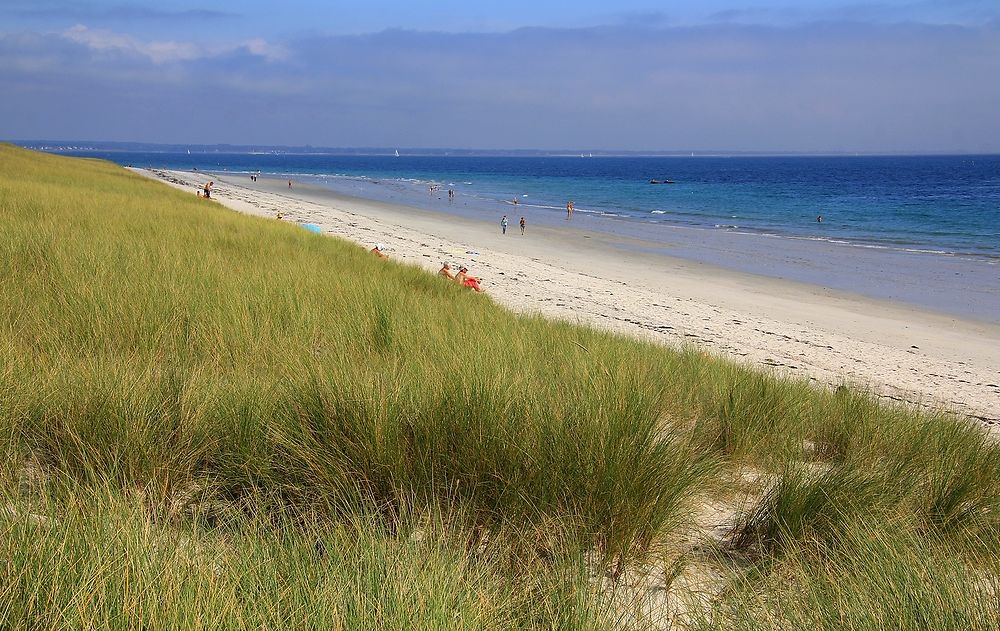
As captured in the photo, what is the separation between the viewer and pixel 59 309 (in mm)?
5137

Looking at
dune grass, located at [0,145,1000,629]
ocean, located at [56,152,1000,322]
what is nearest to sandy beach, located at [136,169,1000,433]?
ocean, located at [56,152,1000,322]

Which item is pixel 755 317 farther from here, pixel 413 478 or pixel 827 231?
pixel 827 231

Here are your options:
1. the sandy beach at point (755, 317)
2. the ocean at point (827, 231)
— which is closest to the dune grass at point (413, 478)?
the sandy beach at point (755, 317)

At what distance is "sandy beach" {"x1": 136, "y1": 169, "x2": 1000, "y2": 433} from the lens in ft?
32.0

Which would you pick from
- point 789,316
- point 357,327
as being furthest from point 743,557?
point 789,316

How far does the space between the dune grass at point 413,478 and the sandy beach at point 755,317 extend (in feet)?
8.74

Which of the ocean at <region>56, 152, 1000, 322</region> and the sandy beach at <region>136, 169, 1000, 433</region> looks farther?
the ocean at <region>56, 152, 1000, 322</region>

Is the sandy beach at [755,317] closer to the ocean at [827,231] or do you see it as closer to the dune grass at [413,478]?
the ocean at [827,231]

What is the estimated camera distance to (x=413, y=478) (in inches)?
119

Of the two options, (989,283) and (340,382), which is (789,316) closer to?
(989,283)

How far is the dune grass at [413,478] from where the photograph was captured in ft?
6.49

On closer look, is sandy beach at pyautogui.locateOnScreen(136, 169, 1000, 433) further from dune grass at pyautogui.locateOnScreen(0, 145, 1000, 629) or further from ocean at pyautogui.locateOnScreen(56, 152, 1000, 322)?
dune grass at pyautogui.locateOnScreen(0, 145, 1000, 629)

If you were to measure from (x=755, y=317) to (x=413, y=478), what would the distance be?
1204 cm

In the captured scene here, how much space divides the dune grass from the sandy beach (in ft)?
8.74
